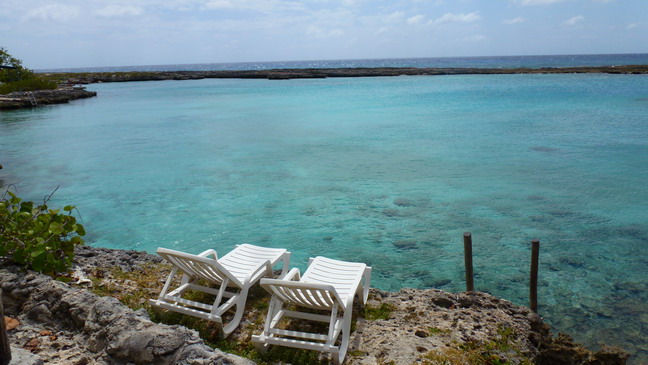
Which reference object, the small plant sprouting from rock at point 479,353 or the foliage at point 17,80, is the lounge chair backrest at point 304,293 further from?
the foliage at point 17,80

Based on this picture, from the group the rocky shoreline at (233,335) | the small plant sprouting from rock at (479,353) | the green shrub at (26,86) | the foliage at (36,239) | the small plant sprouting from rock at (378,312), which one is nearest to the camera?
the rocky shoreline at (233,335)

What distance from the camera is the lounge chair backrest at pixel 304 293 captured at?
4590mm

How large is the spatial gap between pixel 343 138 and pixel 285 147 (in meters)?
3.44

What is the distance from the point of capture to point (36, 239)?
216 inches

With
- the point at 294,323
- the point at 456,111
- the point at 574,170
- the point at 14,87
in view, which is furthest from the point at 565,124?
the point at 14,87

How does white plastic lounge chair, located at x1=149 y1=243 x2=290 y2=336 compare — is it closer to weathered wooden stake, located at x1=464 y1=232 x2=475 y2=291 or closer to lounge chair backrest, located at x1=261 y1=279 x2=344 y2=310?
lounge chair backrest, located at x1=261 y1=279 x2=344 y2=310

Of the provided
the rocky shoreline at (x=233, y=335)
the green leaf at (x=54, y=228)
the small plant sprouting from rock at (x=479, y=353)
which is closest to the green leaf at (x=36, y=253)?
the rocky shoreline at (x=233, y=335)

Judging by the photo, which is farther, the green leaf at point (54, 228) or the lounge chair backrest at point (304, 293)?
the green leaf at point (54, 228)

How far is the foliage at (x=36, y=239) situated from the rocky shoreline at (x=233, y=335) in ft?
0.56

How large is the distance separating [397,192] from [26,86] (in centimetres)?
3988

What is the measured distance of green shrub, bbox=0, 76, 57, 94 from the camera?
39.1 meters

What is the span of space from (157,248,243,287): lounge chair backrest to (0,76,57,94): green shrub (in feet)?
138

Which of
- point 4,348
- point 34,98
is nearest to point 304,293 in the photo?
point 4,348

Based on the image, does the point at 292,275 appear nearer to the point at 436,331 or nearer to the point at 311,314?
the point at 311,314
